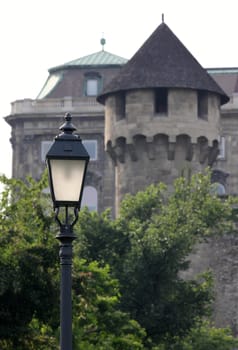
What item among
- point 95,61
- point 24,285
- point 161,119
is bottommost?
point 24,285

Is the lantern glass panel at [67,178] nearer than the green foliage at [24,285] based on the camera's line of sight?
Yes

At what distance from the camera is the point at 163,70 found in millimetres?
66438

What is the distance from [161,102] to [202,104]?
1603 millimetres

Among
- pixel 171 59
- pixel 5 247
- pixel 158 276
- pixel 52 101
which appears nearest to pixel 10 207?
pixel 5 247

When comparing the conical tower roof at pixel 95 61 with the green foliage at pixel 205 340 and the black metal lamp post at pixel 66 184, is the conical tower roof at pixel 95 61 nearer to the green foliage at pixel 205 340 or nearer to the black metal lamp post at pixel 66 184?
the green foliage at pixel 205 340

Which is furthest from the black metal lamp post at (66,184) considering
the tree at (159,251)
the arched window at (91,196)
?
the arched window at (91,196)

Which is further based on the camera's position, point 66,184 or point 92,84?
point 92,84

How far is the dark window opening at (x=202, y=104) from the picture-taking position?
219ft

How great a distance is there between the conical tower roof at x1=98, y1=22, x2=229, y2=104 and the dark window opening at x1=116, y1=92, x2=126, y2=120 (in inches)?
16.4

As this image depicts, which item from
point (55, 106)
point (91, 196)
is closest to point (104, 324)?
point (91, 196)

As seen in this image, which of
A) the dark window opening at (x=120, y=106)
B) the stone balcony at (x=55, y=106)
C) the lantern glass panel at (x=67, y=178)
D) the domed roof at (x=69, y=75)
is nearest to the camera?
the lantern glass panel at (x=67, y=178)

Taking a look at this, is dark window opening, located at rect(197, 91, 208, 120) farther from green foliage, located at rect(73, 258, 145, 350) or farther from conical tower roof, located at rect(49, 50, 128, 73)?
conical tower roof, located at rect(49, 50, 128, 73)

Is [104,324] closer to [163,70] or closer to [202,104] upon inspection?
[163,70]

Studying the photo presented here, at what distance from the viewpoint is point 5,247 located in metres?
38.3
